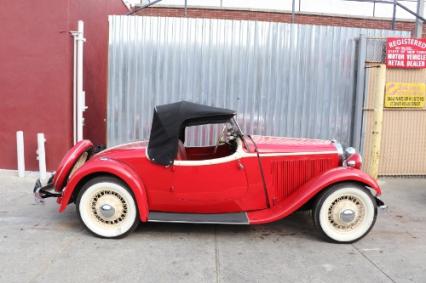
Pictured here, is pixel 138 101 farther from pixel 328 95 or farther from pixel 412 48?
pixel 412 48

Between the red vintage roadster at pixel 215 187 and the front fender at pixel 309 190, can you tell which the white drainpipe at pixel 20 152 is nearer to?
the red vintage roadster at pixel 215 187

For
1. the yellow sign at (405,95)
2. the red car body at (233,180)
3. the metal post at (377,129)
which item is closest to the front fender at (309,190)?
the red car body at (233,180)

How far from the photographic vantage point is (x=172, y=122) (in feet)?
15.1

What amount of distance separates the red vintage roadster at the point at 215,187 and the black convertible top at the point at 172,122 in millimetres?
11

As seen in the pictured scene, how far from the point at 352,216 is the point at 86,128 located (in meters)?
5.61

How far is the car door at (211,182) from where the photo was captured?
4.51m

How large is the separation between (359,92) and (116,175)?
511 cm

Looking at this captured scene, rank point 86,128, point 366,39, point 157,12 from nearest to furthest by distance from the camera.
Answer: point 366,39 → point 86,128 → point 157,12

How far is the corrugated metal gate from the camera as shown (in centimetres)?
751

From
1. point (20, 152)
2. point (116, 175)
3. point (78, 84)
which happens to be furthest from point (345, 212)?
point (20, 152)

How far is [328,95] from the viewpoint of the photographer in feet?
25.5

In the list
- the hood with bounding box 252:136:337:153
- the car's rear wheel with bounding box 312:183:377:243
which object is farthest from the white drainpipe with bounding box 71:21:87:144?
the car's rear wheel with bounding box 312:183:377:243

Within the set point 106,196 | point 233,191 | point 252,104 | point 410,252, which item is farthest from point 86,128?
point 410,252

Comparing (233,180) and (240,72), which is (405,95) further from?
(233,180)
